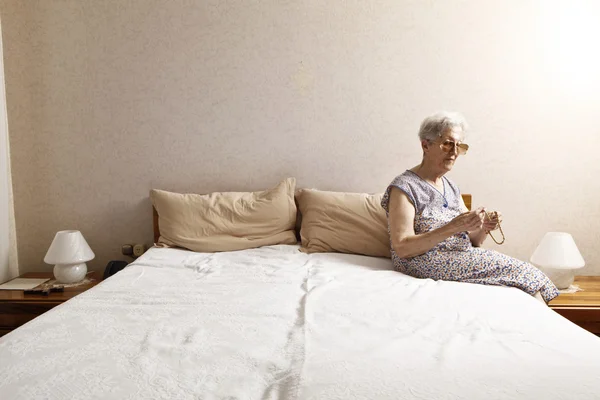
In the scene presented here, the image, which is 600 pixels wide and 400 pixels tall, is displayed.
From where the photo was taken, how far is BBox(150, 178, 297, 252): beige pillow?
2.54 metres

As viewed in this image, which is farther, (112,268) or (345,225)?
(112,268)

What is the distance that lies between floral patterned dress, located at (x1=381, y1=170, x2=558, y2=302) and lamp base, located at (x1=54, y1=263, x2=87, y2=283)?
165cm

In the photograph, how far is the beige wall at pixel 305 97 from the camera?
2.69 m

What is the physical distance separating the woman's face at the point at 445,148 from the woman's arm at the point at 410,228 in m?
0.23

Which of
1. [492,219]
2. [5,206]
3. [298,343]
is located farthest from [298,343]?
[5,206]

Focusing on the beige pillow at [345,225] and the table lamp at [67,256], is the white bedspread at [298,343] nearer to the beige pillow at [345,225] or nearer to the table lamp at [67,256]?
the beige pillow at [345,225]

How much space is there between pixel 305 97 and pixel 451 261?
1.26 m

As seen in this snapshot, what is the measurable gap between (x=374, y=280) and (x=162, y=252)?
3.70 ft

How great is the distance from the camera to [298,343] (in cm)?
134

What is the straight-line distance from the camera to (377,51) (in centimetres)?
270

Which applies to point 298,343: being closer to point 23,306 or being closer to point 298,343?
point 298,343

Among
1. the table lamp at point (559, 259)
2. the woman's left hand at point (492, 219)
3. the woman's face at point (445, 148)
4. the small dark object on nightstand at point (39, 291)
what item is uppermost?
the woman's face at point (445, 148)

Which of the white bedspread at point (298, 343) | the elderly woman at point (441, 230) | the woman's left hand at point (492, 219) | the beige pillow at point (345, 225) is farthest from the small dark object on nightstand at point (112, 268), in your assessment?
the woman's left hand at point (492, 219)

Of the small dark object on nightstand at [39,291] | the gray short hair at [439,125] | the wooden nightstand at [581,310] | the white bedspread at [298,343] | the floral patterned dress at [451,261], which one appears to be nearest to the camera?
the white bedspread at [298,343]
